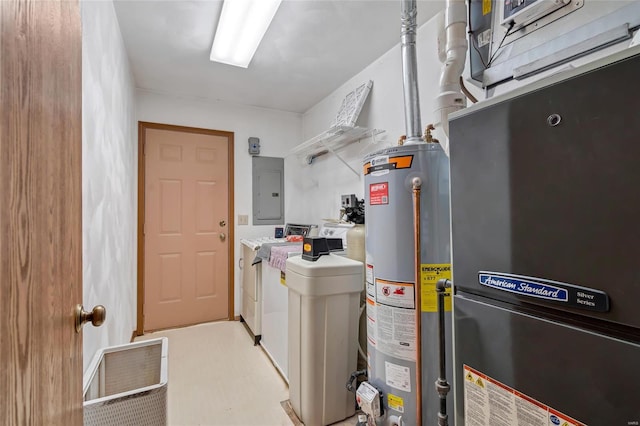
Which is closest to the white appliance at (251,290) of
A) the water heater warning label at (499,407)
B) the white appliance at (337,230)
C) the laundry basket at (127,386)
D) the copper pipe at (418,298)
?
the white appliance at (337,230)

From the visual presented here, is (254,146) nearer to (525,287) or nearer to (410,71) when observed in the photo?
(410,71)

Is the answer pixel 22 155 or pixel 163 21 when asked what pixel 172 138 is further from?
pixel 22 155

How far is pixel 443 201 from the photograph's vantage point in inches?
51.8

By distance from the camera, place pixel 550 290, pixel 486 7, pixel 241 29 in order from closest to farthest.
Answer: pixel 550 290
pixel 486 7
pixel 241 29

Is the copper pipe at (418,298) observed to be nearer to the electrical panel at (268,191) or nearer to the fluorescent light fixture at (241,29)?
the fluorescent light fixture at (241,29)

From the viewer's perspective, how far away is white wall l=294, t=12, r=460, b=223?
1969mm

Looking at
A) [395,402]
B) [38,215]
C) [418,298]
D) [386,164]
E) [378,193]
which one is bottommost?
[395,402]

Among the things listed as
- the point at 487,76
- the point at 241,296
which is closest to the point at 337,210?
the point at 241,296

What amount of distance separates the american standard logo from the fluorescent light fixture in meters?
1.85

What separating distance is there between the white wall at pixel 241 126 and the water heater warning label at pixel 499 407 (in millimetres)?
2935

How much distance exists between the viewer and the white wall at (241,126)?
10.4 ft

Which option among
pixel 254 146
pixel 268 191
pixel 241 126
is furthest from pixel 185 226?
pixel 241 126

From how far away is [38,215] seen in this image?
55 centimetres

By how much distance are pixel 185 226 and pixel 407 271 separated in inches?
106
